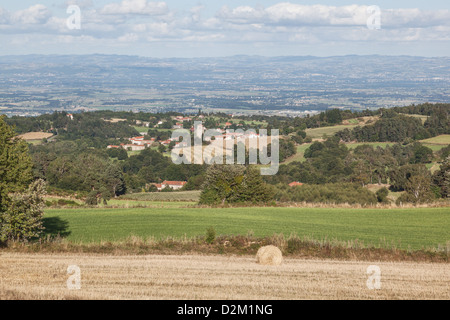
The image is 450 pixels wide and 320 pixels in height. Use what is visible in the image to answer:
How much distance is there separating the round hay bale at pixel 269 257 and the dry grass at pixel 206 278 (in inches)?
9.2

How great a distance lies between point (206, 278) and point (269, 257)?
2636 mm

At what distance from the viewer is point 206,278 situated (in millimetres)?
13055

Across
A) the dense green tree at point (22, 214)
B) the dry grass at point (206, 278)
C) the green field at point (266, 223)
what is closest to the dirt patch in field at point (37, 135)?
the green field at point (266, 223)

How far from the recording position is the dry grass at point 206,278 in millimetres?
11445

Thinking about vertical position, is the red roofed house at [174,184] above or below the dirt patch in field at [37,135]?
below

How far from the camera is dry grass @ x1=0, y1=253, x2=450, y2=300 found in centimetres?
1145

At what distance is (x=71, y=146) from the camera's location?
354 ft

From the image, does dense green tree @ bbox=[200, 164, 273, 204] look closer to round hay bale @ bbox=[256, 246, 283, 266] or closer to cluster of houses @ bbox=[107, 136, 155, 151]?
round hay bale @ bbox=[256, 246, 283, 266]

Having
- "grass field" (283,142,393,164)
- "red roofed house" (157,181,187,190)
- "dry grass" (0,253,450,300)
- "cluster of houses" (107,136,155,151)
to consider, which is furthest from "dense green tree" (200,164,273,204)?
"cluster of houses" (107,136,155,151)

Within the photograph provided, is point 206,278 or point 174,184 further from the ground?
point 206,278

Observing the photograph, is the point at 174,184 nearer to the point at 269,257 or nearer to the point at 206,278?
the point at 269,257

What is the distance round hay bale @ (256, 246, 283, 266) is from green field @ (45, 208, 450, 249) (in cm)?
486

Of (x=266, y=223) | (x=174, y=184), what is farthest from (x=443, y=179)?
(x=266, y=223)

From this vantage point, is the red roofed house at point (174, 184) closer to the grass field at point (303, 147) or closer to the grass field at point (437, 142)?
the grass field at point (303, 147)
